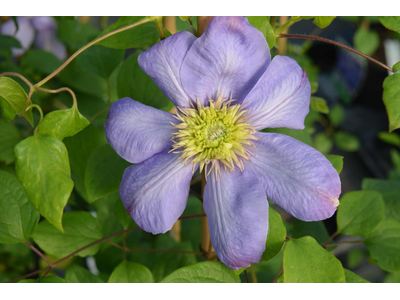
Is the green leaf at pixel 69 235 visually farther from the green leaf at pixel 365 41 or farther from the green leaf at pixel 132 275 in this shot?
the green leaf at pixel 365 41

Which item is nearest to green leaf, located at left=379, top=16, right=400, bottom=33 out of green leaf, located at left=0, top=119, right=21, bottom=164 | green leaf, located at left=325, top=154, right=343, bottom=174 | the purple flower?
green leaf, located at left=325, top=154, right=343, bottom=174

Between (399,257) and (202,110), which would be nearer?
(202,110)

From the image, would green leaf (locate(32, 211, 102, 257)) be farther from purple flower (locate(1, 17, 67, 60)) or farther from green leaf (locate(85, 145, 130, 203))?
purple flower (locate(1, 17, 67, 60))

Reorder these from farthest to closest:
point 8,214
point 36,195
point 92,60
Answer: point 92,60 < point 8,214 < point 36,195

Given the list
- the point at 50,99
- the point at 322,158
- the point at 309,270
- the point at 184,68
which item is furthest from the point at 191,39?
the point at 50,99

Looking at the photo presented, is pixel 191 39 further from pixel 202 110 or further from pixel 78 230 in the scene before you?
pixel 78 230

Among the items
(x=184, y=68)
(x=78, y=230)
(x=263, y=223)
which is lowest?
(x=78, y=230)

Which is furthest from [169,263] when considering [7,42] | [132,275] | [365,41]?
[365,41]

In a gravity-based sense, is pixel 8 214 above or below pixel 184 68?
below
